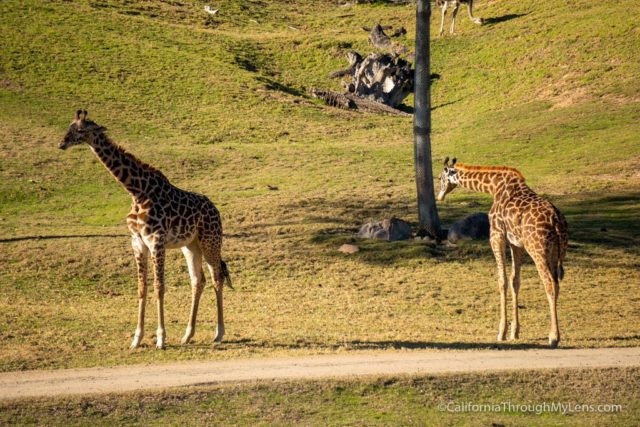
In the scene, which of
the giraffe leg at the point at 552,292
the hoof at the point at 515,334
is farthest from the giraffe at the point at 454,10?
the giraffe leg at the point at 552,292

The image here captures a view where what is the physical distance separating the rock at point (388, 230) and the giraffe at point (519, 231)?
8143mm

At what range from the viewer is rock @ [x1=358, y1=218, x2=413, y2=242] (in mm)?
28281

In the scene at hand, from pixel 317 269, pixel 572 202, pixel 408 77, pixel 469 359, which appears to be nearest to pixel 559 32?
pixel 408 77

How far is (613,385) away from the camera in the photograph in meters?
15.0

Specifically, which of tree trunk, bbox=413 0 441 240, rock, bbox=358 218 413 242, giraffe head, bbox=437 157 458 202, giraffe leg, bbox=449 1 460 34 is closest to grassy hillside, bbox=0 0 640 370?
rock, bbox=358 218 413 242

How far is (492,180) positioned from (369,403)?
6801 millimetres

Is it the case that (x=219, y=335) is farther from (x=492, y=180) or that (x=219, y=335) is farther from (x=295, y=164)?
(x=295, y=164)

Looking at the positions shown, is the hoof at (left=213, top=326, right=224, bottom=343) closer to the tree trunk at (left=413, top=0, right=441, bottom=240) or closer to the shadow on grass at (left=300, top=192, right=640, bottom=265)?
the shadow on grass at (left=300, top=192, right=640, bottom=265)

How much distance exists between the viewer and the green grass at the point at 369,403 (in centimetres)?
1378

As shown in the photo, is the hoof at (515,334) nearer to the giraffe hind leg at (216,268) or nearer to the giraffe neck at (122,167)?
the giraffe hind leg at (216,268)

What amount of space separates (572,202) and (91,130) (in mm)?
19764

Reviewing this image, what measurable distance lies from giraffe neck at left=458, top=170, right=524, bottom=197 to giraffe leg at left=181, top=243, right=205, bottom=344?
6.00 m

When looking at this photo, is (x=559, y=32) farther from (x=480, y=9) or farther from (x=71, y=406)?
(x=71, y=406)

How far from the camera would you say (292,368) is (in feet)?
51.4
